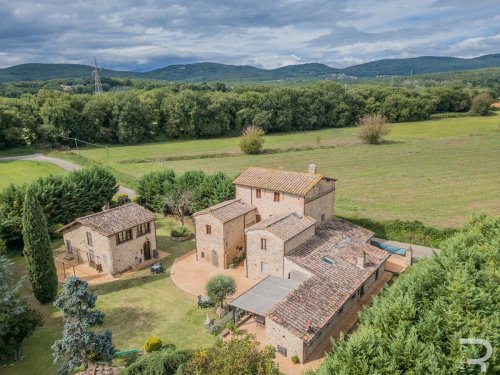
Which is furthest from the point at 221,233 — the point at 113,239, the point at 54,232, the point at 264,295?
the point at 54,232

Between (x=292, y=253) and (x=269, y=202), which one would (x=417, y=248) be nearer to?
(x=292, y=253)

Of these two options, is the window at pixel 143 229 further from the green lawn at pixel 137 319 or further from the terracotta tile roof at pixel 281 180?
the terracotta tile roof at pixel 281 180

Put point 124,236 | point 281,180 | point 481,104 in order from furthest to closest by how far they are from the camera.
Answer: point 481,104
point 281,180
point 124,236

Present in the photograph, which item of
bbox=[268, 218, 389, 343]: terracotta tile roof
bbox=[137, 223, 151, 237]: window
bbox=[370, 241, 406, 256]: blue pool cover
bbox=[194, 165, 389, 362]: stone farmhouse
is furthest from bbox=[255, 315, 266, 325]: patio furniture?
bbox=[370, 241, 406, 256]: blue pool cover

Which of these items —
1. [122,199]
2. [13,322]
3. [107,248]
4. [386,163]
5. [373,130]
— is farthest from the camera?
[373,130]

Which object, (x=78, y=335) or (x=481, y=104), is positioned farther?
(x=481, y=104)

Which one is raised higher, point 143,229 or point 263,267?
point 143,229

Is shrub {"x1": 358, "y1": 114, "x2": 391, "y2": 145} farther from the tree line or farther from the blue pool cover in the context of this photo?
the blue pool cover

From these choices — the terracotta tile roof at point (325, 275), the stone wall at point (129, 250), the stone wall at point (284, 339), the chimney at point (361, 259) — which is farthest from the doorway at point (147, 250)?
the chimney at point (361, 259)
